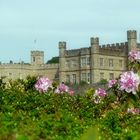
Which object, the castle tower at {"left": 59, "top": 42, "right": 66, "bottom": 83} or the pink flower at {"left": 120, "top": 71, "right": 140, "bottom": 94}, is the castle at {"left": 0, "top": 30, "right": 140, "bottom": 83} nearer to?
the castle tower at {"left": 59, "top": 42, "right": 66, "bottom": 83}

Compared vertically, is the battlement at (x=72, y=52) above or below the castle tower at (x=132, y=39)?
below

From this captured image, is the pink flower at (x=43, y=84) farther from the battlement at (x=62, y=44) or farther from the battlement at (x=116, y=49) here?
the battlement at (x=62, y=44)

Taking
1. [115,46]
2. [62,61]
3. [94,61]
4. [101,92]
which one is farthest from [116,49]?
[101,92]

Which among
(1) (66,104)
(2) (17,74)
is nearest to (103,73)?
(2) (17,74)

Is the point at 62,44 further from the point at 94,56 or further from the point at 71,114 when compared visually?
the point at 71,114

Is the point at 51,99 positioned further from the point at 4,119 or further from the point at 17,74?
the point at 17,74

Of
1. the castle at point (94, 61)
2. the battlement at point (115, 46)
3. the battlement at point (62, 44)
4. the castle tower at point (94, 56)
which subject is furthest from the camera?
the battlement at point (115, 46)

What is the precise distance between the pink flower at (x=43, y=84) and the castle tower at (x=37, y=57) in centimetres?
9341

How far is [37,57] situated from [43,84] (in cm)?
9629

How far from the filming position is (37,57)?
107938 mm

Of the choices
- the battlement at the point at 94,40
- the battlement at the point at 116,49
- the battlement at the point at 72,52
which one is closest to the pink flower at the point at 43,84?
the battlement at the point at 94,40

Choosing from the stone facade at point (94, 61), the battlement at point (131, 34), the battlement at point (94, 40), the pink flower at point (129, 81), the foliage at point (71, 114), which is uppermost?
the battlement at point (131, 34)

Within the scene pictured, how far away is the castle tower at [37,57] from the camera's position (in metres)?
106

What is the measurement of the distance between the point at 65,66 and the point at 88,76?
472 centimetres
